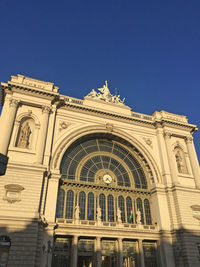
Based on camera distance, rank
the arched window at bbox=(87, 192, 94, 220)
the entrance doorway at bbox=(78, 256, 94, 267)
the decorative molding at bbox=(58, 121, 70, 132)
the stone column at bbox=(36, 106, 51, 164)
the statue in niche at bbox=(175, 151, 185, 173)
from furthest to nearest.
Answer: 1. the statue in niche at bbox=(175, 151, 185, 173)
2. the decorative molding at bbox=(58, 121, 70, 132)
3. the arched window at bbox=(87, 192, 94, 220)
4. the stone column at bbox=(36, 106, 51, 164)
5. the entrance doorway at bbox=(78, 256, 94, 267)

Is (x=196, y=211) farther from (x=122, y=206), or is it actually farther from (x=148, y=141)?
(x=148, y=141)

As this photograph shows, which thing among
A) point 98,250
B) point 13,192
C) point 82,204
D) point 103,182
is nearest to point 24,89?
point 13,192

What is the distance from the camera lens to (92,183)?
34.8 m

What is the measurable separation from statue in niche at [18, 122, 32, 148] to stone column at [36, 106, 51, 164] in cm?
167

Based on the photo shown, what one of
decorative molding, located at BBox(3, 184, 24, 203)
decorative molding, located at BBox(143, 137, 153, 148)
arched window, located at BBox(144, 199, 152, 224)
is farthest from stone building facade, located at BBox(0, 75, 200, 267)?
arched window, located at BBox(144, 199, 152, 224)

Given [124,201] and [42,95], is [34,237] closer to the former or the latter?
→ [124,201]

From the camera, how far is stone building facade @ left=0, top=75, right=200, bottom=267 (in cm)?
2686

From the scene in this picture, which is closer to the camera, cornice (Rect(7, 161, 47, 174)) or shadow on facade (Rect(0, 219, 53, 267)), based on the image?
shadow on facade (Rect(0, 219, 53, 267))

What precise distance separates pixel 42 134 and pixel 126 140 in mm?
14539

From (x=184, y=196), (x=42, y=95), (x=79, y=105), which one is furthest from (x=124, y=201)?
(x=42, y=95)

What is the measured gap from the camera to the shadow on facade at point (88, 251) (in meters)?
23.9

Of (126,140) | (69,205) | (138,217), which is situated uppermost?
(126,140)

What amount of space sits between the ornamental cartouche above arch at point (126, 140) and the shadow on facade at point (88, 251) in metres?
9.37

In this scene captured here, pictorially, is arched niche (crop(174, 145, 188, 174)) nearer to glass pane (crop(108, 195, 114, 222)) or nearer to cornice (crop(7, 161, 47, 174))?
glass pane (crop(108, 195, 114, 222))
